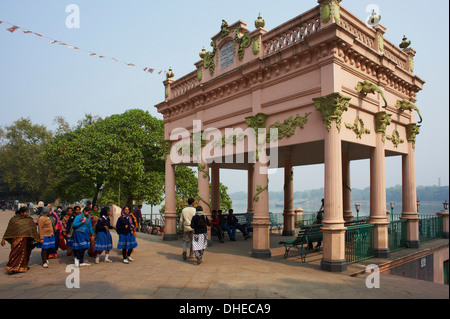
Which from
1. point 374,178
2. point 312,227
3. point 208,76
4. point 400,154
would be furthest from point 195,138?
point 400,154

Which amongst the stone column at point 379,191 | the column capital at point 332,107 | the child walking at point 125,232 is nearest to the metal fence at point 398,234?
the stone column at point 379,191

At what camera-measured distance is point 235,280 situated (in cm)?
702

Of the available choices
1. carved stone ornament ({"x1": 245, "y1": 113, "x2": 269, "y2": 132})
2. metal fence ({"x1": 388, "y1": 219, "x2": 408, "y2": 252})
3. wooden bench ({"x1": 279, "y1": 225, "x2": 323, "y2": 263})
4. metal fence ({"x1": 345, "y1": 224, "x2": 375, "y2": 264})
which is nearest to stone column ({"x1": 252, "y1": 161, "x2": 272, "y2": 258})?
wooden bench ({"x1": 279, "y1": 225, "x2": 323, "y2": 263})

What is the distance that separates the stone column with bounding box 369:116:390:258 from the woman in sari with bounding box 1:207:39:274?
378 inches

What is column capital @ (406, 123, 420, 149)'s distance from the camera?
11.5 m

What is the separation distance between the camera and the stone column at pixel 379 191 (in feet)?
30.8

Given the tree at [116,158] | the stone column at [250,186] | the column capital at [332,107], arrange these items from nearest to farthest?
the column capital at [332,107], the stone column at [250,186], the tree at [116,158]

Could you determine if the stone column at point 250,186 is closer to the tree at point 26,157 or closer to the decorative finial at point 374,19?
the decorative finial at point 374,19

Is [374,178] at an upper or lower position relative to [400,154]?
lower

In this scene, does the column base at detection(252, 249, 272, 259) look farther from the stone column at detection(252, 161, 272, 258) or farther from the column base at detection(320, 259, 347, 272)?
the column base at detection(320, 259, 347, 272)

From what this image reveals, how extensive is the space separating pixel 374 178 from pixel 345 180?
416 centimetres

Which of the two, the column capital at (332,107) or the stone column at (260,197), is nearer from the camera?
the column capital at (332,107)
